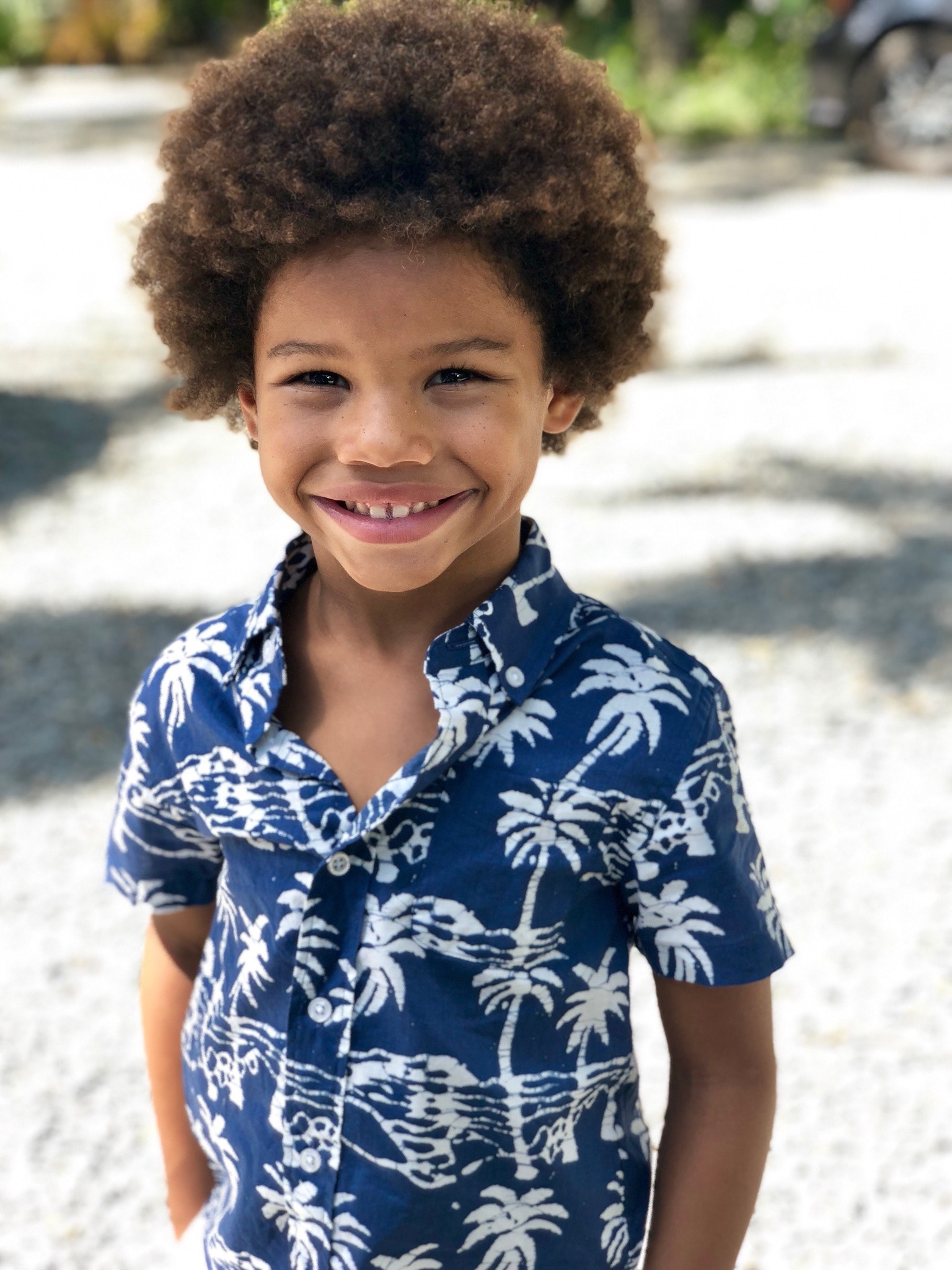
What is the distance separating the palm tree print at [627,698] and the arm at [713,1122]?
240 millimetres

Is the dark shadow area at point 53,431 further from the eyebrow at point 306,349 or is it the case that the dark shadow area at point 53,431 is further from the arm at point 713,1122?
the arm at point 713,1122

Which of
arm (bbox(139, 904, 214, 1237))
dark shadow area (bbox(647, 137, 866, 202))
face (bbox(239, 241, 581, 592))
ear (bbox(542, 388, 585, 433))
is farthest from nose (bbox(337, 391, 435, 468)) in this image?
dark shadow area (bbox(647, 137, 866, 202))

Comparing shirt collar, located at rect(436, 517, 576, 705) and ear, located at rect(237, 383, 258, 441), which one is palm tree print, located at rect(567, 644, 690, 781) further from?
ear, located at rect(237, 383, 258, 441)

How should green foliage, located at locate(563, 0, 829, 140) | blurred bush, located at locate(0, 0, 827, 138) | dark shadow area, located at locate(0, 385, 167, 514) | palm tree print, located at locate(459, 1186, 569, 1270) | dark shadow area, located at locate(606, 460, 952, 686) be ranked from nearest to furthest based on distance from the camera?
palm tree print, located at locate(459, 1186, 569, 1270)
dark shadow area, located at locate(606, 460, 952, 686)
dark shadow area, located at locate(0, 385, 167, 514)
green foliage, located at locate(563, 0, 829, 140)
blurred bush, located at locate(0, 0, 827, 138)

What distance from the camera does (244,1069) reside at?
1.32 meters

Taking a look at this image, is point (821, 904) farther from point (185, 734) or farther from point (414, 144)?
point (414, 144)

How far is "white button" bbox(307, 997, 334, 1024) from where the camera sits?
1.23 m

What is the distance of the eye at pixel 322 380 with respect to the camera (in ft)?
3.96

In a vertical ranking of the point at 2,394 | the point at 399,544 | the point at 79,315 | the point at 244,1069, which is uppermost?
the point at 79,315

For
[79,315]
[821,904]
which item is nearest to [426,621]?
[821,904]

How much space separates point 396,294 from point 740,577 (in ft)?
12.2

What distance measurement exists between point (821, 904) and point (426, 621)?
2.17 meters

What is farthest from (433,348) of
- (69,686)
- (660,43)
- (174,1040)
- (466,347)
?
(660,43)

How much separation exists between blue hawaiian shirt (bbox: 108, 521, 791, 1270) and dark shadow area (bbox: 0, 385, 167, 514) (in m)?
4.54
